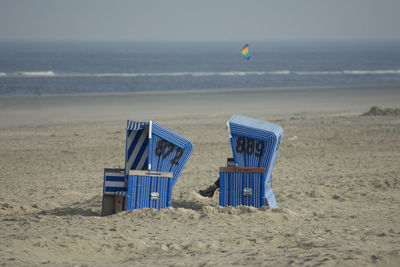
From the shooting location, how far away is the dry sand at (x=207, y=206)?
623 centimetres

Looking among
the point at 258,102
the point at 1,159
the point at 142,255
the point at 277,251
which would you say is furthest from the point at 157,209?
the point at 258,102

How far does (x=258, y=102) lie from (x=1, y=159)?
17.0 m

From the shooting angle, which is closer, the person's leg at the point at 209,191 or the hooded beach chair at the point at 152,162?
the hooded beach chair at the point at 152,162

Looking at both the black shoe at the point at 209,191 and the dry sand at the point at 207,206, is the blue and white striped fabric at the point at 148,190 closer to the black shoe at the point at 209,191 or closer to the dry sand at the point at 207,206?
the dry sand at the point at 207,206

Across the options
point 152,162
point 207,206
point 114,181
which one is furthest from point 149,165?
point 207,206

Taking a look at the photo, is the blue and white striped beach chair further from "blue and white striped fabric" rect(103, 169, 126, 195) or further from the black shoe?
the black shoe

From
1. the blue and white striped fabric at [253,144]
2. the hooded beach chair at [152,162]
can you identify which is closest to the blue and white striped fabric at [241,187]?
the blue and white striped fabric at [253,144]

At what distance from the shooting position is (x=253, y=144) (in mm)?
8195

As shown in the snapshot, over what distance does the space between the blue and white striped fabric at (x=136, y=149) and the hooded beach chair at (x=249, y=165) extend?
3.91 feet

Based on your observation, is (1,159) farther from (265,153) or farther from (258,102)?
(258,102)

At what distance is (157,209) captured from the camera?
8.16 meters

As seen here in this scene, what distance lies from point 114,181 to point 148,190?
1.79 feet

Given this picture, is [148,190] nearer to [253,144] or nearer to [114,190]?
[114,190]

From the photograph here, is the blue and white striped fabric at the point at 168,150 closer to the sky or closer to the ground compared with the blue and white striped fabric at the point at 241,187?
closer to the sky
